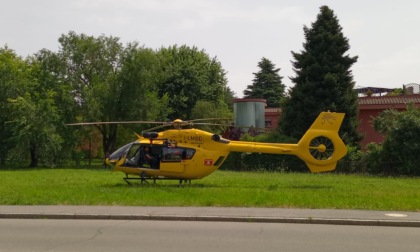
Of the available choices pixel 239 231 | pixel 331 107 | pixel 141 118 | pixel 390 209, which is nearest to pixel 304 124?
pixel 331 107

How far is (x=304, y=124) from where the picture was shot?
1531 inches

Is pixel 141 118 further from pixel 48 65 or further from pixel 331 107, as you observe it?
pixel 331 107

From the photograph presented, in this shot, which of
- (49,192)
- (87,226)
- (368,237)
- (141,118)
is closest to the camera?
(368,237)

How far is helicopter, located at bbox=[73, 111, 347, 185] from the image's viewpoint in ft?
69.3

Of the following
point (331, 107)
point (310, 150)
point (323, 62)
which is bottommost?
point (310, 150)

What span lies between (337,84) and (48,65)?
2716 centimetres

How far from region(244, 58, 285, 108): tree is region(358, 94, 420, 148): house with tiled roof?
35413 millimetres

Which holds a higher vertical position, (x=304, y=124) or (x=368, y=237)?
(x=304, y=124)

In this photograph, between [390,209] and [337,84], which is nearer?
[390,209]

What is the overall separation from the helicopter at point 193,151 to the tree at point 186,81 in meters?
31.1

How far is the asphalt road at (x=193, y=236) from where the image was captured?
915 centimetres

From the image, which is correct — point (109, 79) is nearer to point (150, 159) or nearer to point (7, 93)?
point (7, 93)

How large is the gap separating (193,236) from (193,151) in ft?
Answer: 35.8

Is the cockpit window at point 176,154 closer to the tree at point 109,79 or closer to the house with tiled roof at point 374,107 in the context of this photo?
the tree at point 109,79
